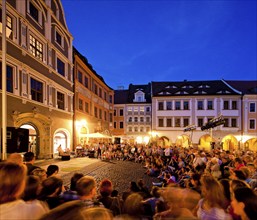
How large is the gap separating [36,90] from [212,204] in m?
16.8

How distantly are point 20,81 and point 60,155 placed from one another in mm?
8165

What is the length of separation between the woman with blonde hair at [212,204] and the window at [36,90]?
1610cm

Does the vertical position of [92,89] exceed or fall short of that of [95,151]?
it exceeds it

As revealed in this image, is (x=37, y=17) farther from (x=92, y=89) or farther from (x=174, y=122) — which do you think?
(x=174, y=122)

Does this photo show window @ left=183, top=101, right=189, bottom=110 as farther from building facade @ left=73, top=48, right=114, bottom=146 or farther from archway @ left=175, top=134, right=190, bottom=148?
building facade @ left=73, top=48, right=114, bottom=146

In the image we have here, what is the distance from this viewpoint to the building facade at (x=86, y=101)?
24.8 metres

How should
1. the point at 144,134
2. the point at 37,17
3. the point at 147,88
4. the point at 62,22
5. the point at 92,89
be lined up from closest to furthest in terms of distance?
Answer: the point at 37,17
the point at 62,22
the point at 92,89
the point at 144,134
the point at 147,88

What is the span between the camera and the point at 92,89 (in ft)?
100

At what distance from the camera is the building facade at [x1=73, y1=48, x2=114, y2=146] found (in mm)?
24783

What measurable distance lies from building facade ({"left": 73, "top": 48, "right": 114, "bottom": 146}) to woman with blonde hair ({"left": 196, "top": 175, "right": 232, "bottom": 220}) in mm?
21655

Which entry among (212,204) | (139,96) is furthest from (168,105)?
(212,204)

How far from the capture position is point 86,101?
28.1 metres

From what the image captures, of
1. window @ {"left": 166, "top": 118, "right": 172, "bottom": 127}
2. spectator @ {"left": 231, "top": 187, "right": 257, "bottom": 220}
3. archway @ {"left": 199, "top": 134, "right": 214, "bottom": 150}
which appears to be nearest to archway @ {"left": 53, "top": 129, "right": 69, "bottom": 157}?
spectator @ {"left": 231, "top": 187, "right": 257, "bottom": 220}

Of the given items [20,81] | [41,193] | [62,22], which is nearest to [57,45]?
[62,22]
